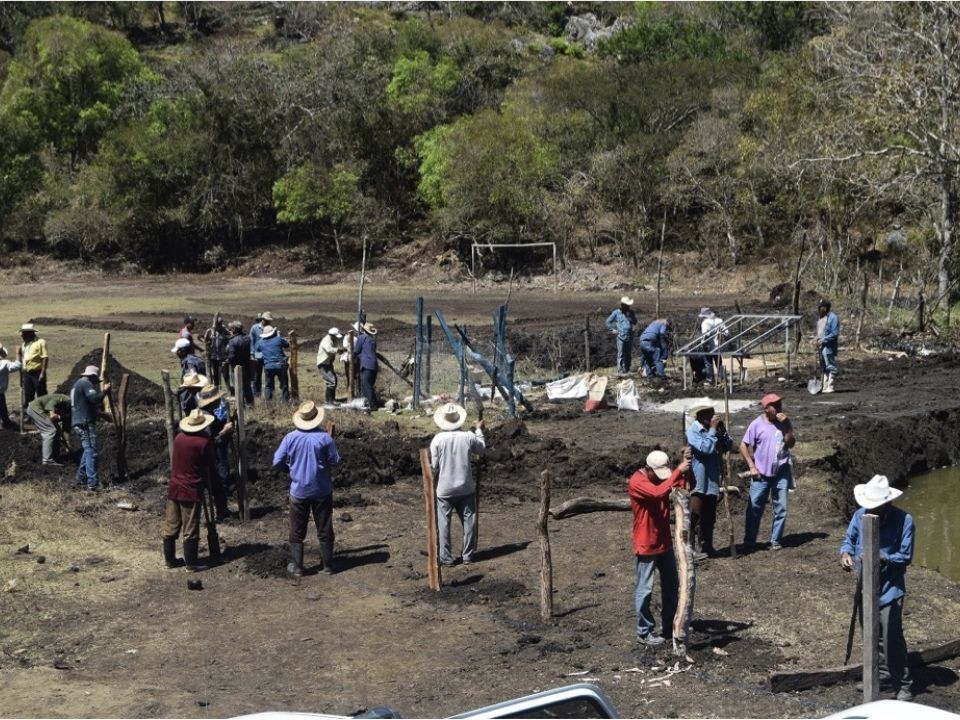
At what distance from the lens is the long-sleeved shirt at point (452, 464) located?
12906 millimetres

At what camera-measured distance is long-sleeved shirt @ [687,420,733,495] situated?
12.4m

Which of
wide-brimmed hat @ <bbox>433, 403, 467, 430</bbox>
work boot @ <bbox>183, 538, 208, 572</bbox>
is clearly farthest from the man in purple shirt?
work boot @ <bbox>183, 538, 208, 572</bbox>

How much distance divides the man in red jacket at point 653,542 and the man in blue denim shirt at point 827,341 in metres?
13.5

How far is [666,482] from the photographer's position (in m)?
10.5

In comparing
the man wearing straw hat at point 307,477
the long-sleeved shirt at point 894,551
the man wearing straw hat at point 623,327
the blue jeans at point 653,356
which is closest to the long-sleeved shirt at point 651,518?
the long-sleeved shirt at point 894,551

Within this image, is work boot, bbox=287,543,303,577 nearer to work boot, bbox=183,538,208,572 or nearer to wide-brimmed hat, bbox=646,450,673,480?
work boot, bbox=183,538,208,572

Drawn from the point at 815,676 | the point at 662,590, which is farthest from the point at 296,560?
the point at 815,676

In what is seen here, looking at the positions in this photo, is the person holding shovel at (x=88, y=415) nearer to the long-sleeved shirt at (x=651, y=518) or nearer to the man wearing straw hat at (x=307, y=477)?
the man wearing straw hat at (x=307, y=477)

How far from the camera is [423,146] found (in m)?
58.9

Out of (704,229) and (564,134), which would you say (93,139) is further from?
(704,229)

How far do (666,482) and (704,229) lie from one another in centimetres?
4283

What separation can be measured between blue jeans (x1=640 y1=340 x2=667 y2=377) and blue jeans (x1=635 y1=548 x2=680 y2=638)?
14.3 m

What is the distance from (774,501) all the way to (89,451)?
8.88 meters

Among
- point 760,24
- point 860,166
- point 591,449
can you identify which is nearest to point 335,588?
point 591,449
